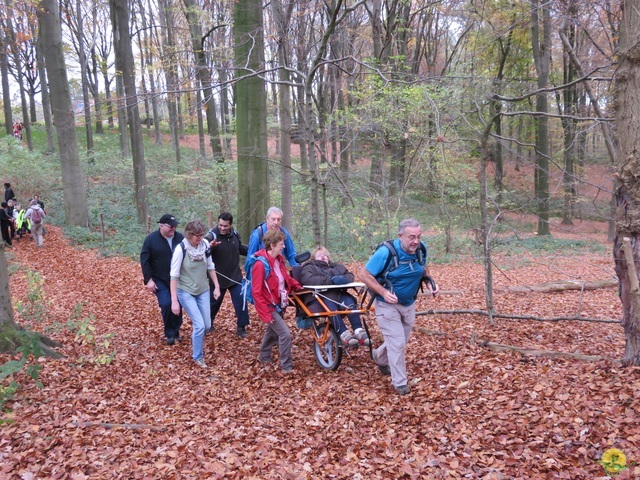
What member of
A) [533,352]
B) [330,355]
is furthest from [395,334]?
[533,352]

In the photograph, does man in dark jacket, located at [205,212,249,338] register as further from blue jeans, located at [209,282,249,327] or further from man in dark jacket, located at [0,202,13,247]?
man in dark jacket, located at [0,202,13,247]

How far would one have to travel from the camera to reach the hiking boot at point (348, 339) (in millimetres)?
5186

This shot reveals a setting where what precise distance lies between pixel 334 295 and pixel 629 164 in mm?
3283

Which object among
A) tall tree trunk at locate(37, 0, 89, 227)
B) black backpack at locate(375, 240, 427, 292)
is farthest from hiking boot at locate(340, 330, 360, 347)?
tall tree trunk at locate(37, 0, 89, 227)

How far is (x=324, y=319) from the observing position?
5754mm

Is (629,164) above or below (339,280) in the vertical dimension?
above

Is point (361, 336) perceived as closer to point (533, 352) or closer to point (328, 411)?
point (328, 411)

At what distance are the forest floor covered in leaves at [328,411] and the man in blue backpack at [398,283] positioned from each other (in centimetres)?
48

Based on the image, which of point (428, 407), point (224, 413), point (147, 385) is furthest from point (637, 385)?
point (147, 385)

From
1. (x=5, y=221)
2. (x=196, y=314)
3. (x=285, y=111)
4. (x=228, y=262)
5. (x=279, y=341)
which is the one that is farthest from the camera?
(x=5, y=221)

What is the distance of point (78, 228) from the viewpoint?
16.8 metres

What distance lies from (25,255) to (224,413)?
12.4 m

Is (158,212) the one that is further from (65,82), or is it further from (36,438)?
(36,438)

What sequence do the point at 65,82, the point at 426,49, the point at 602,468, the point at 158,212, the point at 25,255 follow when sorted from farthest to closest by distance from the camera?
1. the point at 426,49
2. the point at 158,212
3. the point at 65,82
4. the point at 25,255
5. the point at 602,468
